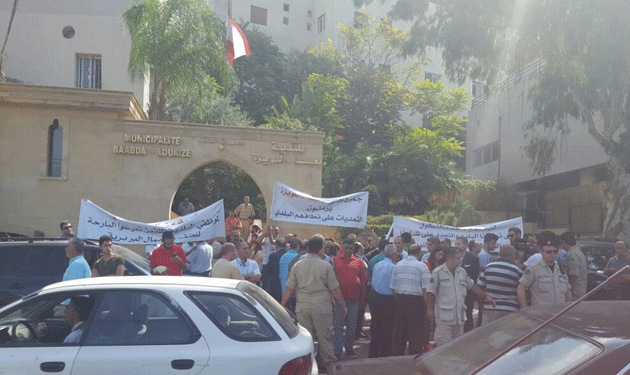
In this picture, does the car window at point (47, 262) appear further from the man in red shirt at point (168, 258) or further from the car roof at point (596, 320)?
the car roof at point (596, 320)

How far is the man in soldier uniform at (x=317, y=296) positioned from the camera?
29.7 feet

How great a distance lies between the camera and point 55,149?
22.9 m

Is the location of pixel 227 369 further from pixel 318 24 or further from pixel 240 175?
pixel 318 24

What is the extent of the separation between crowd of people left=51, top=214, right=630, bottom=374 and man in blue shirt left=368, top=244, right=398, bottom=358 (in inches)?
0.6

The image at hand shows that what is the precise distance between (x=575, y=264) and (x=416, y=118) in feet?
145

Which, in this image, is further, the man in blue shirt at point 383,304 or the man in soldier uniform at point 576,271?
the man in soldier uniform at point 576,271

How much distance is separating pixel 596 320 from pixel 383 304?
7.14 m

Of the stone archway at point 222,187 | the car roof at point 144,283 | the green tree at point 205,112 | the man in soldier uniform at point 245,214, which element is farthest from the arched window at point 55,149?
the car roof at point 144,283

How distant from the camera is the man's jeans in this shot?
410 inches

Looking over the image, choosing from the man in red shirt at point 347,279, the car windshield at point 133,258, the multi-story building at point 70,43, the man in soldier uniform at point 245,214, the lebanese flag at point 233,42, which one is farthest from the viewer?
the multi-story building at point 70,43

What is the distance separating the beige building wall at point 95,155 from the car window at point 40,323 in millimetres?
16916

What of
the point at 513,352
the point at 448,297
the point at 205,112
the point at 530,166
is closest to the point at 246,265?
the point at 448,297

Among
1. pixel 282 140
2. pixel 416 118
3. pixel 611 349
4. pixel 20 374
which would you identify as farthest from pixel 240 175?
pixel 611 349

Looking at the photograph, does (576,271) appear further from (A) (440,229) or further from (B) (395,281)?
(A) (440,229)
